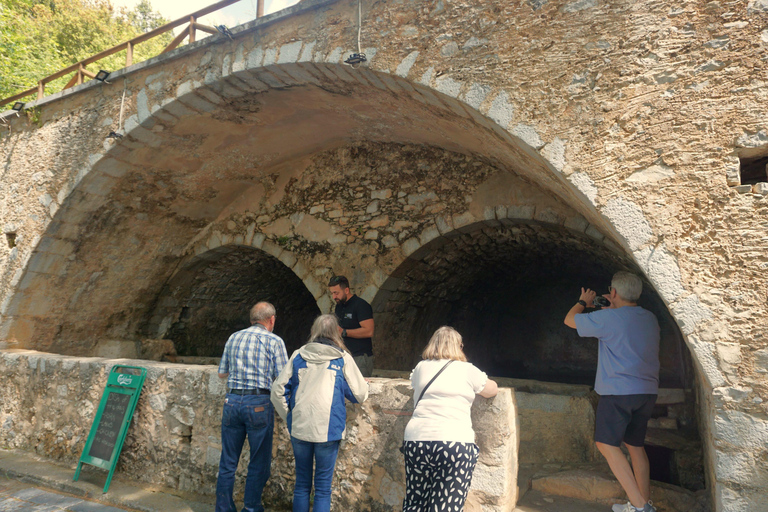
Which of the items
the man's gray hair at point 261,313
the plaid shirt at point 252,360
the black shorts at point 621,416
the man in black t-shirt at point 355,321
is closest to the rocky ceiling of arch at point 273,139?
the black shorts at point 621,416

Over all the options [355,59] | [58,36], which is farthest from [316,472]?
[58,36]

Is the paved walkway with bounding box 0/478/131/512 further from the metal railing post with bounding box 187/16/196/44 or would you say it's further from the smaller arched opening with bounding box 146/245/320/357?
the metal railing post with bounding box 187/16/196/44

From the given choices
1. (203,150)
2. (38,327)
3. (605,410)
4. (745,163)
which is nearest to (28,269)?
(38,327)

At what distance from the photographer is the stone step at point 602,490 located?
9.62 feet

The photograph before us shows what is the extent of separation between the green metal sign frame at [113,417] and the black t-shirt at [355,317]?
1.56m

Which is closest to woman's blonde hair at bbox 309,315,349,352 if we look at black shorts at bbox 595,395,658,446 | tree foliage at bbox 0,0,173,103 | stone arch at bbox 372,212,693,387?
black shorts at bbox 595,395,658,446

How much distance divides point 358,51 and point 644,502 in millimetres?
3409

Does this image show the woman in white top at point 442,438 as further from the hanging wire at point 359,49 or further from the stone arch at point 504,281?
the stone arch at point 504,281

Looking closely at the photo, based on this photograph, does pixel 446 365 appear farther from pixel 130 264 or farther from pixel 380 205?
pixel 130 264

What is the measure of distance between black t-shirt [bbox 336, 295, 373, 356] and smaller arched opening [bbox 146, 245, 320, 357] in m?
3.11

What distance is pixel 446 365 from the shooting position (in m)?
2.40

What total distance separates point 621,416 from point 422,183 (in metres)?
3.38

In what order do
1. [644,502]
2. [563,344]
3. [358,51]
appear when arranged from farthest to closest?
[563,344] < [358,51] < [644,502]

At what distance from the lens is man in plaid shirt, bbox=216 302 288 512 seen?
113 inches
